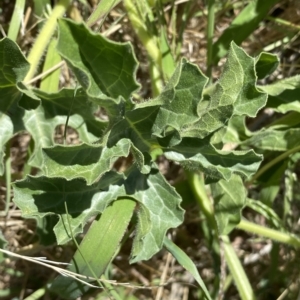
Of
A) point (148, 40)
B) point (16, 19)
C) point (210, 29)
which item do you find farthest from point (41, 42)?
point (210, 29)

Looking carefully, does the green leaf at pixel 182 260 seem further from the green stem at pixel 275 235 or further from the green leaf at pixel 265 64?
the green leaf at pixel 265 64

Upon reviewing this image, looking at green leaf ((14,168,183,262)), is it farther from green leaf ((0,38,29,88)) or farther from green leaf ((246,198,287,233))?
green leaf ((246,198,287,233))

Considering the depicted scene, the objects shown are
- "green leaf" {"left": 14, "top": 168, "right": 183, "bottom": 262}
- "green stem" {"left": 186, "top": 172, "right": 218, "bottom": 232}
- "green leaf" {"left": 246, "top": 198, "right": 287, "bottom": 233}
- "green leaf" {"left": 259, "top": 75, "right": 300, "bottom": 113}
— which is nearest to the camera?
"green leaf" {"left": 14, "top": 168, "right": 183, "bottom": 262}

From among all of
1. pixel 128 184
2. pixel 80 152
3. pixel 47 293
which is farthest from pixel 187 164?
pixel 47 293

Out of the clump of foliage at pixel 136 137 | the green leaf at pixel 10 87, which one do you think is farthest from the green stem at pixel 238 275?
the green leaf at pixel 10 87

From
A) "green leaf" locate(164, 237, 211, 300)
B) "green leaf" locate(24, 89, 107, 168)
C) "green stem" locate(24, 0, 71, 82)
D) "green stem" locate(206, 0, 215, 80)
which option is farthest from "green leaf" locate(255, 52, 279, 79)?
"green stem" locate(24, 0, 71, 82)

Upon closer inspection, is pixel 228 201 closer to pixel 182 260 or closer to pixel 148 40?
pixel 182 260
